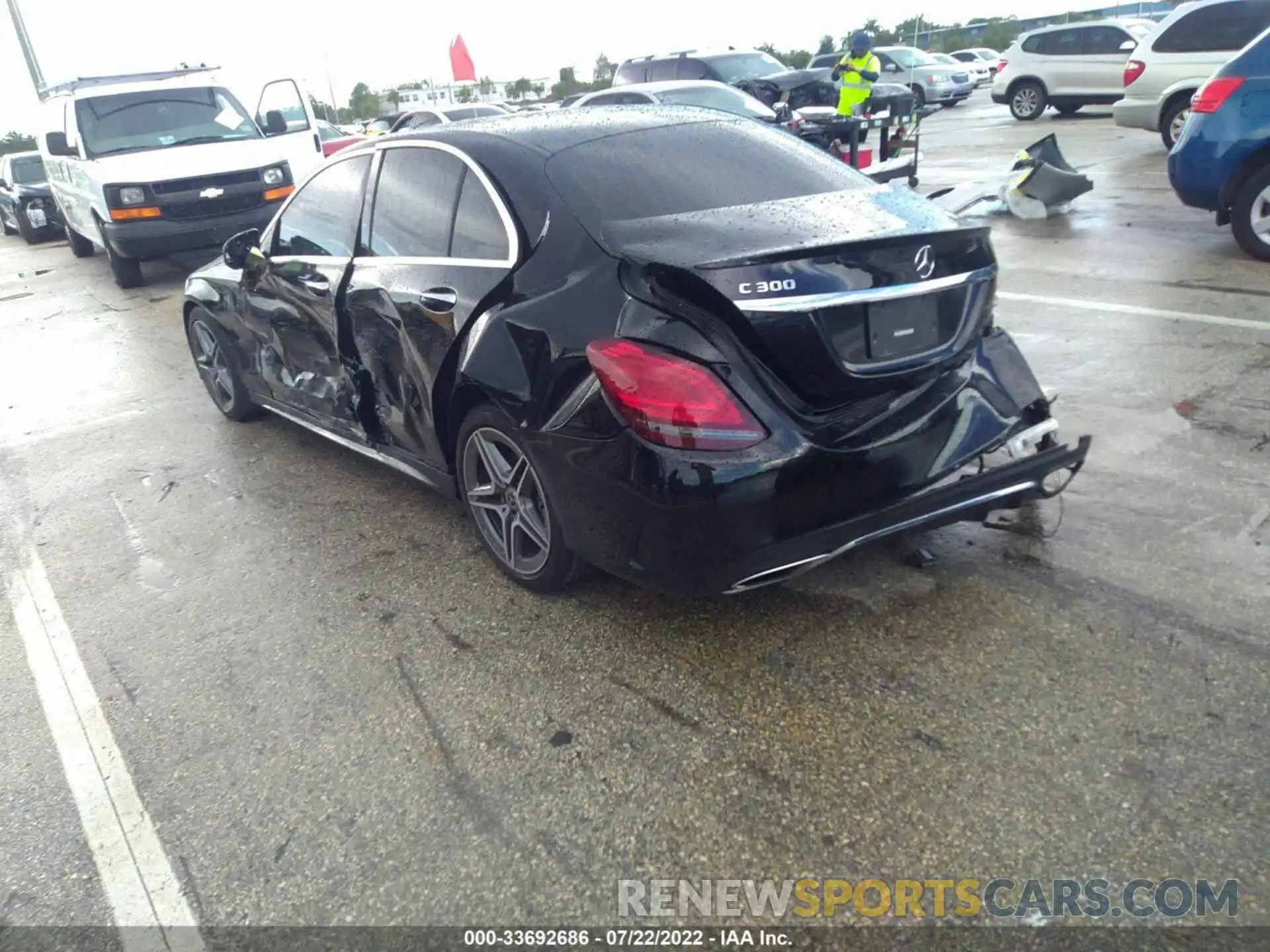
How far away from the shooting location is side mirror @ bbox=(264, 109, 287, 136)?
39.3 feet

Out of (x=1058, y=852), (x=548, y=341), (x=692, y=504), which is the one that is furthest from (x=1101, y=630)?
(x=548, y=341)

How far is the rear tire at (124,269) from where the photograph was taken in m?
11.3

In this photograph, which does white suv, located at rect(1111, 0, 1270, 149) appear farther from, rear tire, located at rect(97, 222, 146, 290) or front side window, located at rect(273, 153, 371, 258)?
rear tire, located at rect(97, 222, 146, 290)

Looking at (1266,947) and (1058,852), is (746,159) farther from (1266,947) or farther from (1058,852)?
(1266,947)

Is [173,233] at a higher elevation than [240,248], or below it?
below

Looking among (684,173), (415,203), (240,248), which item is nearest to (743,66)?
(240,248)

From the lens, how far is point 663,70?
17.0 metres

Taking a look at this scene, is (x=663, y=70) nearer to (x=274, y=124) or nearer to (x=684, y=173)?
(x=274, y=124)

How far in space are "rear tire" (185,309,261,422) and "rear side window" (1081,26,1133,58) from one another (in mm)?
18523

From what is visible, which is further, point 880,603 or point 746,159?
A: point 746,159

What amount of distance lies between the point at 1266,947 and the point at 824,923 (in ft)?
2.98

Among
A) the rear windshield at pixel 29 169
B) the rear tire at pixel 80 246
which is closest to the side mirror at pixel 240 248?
the rear tire at pixel 80 246

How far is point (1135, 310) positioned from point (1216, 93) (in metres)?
2.15

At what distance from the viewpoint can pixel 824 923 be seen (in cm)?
224
